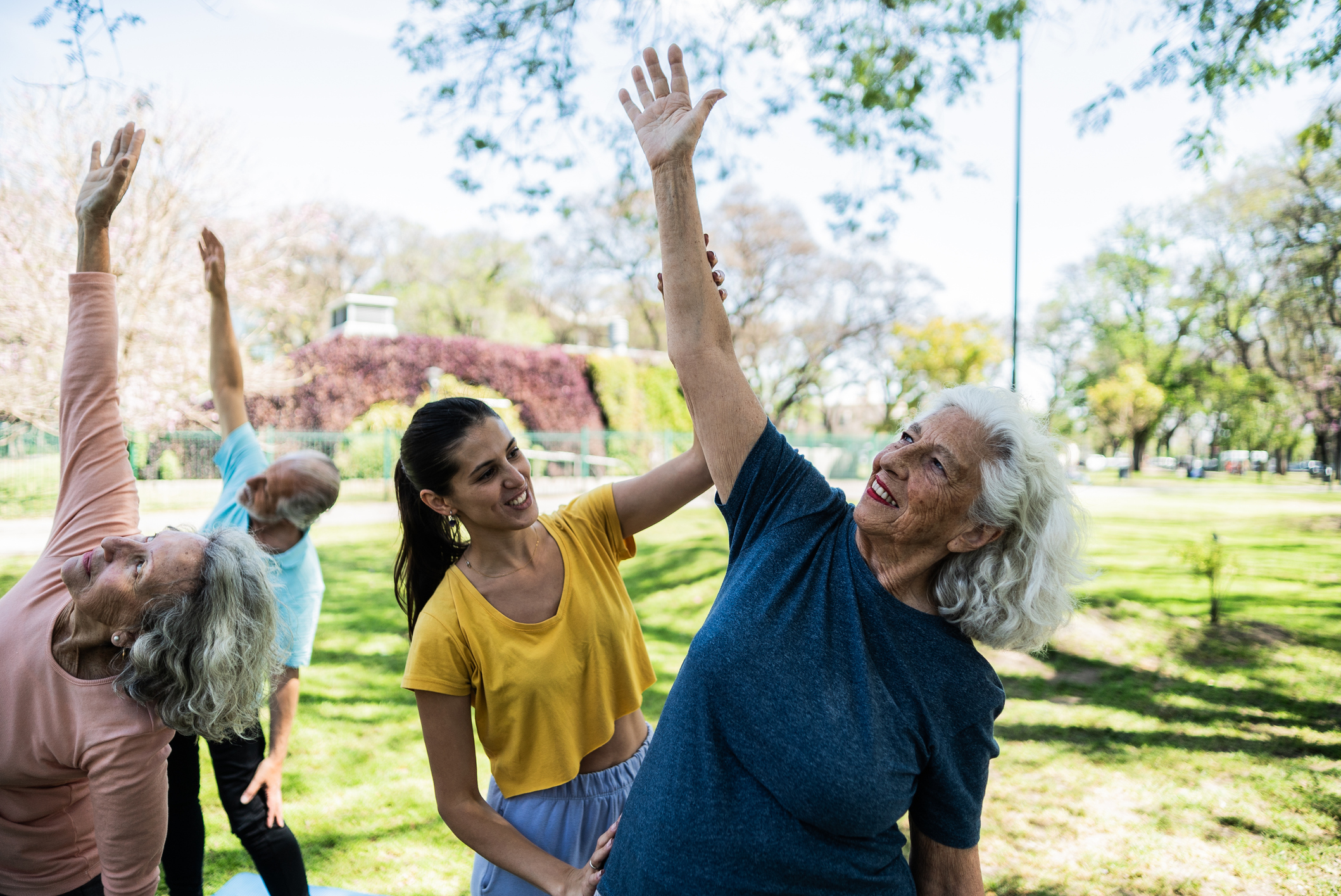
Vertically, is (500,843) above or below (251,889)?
above

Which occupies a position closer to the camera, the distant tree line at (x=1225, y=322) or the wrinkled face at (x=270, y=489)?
the wrinkled face at (x=270, y=489)

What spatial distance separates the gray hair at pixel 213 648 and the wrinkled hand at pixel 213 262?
3.99 feet

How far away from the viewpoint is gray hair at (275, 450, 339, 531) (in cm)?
251

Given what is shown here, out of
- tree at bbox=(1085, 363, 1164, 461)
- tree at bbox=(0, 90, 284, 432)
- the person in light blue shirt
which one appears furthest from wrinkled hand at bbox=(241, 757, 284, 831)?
tree at bbox=(1085, 363, 1164, 461)

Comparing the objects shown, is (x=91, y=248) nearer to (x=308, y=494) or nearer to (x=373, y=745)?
(x=308, y=494)

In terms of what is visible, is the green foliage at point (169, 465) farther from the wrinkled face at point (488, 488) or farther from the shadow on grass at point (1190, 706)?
the wrinkled face at point (488, 488)

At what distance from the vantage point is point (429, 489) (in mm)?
1763

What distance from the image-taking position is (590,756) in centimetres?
177

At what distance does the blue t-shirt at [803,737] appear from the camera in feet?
4.02

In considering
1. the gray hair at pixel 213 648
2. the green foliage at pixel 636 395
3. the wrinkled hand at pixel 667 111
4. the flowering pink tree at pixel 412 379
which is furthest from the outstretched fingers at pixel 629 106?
the green foliage at pixel 636 395

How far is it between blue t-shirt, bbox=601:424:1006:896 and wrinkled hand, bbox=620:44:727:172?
0.53 metres

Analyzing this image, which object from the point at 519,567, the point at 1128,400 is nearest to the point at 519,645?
the point at 519,567

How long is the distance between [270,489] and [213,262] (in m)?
0.85

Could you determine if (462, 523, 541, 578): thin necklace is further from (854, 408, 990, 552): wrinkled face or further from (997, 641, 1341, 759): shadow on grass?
(997, 641, 1341, 759): shadow on grass
